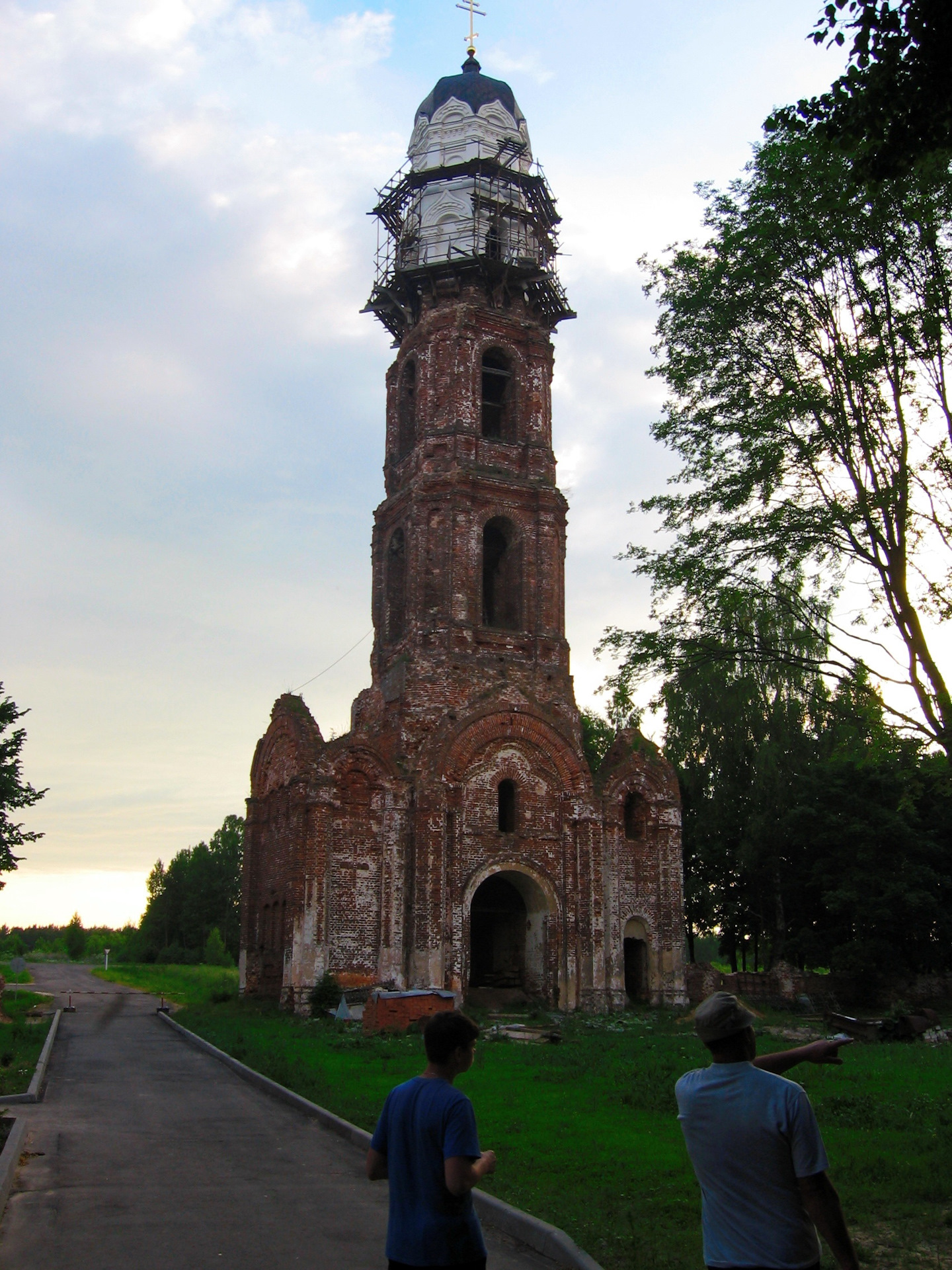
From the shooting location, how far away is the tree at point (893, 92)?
6.61 m

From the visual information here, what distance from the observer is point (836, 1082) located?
12914mm

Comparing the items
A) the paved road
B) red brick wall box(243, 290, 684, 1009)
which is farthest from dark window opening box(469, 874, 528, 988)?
the paved road

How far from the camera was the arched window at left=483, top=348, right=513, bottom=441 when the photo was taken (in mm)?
29344

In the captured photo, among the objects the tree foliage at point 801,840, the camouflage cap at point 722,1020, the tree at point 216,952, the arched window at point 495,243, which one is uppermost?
the arched window at point 495,243

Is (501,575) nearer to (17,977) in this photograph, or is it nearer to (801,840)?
(801,840)

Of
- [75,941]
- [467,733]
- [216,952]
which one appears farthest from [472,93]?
[75,941]

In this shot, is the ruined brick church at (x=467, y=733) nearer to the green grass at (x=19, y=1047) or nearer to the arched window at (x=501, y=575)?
the arched window at (x=501, y=575)

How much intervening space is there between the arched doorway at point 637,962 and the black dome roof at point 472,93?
23761mm

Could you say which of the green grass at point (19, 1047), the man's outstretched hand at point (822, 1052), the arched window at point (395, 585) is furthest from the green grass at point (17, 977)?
the man's outstretched hand at point (822, 1052)

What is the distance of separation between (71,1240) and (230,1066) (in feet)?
29.9

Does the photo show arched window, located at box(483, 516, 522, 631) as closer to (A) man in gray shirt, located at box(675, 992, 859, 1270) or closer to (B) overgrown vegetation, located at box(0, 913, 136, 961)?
(A) man in gray shirt, located at box(675, 992, 859, 1270)

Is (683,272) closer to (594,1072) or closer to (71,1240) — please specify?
(594,1072)

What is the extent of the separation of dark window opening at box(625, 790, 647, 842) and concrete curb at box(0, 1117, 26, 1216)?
19.0 metres

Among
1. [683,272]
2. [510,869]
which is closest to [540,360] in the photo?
[510,869]
